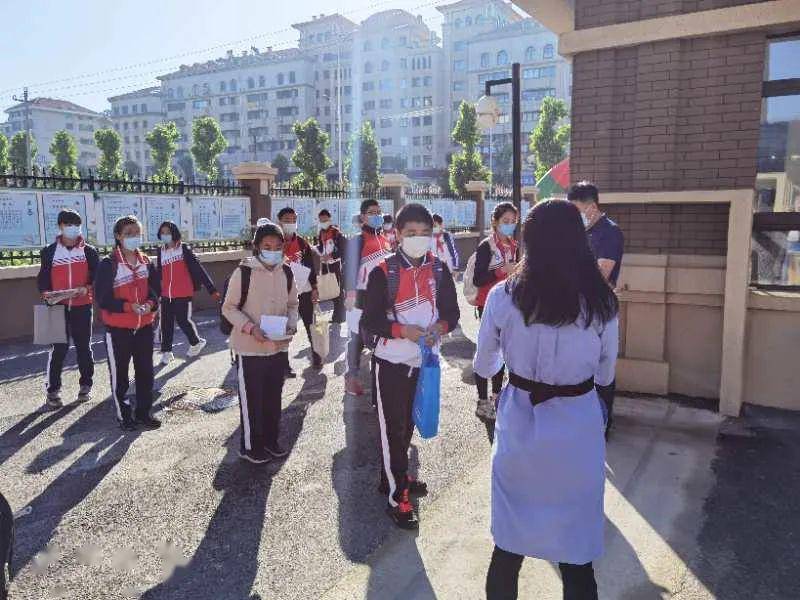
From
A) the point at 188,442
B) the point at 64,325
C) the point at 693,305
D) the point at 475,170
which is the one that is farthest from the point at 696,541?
the point at 475,170

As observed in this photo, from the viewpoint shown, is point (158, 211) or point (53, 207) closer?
point (53, 207)

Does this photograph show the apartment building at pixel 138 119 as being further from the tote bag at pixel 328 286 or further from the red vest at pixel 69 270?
Result: the red vest at pixel 69 270

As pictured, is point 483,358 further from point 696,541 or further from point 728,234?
point 728,234

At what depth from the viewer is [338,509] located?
12.9 feet

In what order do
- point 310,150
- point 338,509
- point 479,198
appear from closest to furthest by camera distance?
point 338,509 → point 479,198 → point 310,150

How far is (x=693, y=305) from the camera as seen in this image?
5.94m

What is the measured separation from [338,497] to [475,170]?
34.3 meters

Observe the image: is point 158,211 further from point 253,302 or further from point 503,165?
point 503,165

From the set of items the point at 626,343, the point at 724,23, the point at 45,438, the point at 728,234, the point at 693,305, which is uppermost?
the point at 724,23

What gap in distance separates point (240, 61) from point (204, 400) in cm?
9652

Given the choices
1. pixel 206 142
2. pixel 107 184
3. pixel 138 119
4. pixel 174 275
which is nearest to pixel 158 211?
pixel 107 184

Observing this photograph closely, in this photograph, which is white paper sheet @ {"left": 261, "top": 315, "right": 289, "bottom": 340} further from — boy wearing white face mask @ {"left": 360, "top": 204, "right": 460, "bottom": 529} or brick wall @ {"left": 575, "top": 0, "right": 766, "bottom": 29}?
brick wall @ {"left": 575, "top": 0, "right": 766, "bottom": 29}

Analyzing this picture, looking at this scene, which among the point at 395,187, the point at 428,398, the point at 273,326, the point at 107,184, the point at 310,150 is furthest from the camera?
the point at 310,150

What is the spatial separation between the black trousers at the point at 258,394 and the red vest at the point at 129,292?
4.25 ft
